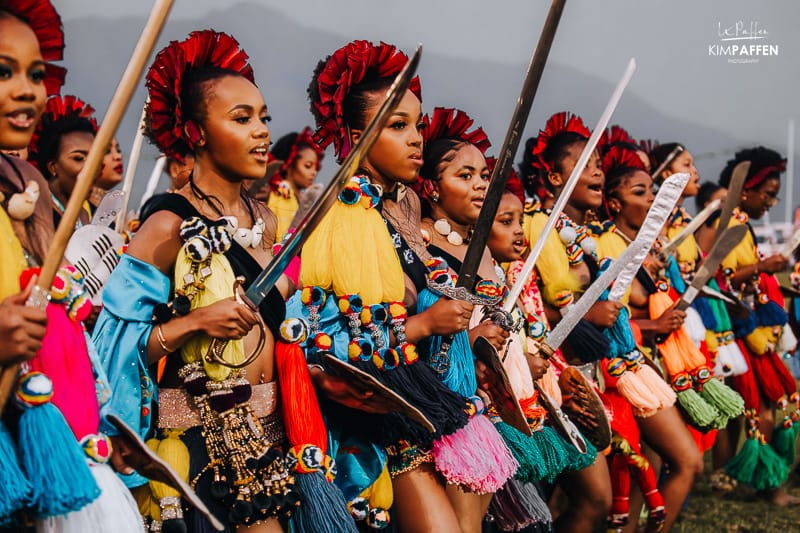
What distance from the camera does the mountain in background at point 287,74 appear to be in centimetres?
936

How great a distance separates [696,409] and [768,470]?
2.08 m

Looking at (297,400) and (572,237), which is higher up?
(572,237)

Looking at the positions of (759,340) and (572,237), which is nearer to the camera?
(572,237)

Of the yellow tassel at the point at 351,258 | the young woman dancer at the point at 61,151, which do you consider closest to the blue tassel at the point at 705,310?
the yellow tassel at the point at 351,258

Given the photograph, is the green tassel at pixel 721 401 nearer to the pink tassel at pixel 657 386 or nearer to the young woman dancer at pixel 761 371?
the pink tassel at pixel 657 386

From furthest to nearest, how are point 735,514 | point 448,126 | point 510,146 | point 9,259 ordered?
point 735,514 < point 448,126 < point 510,146 < point 9,259

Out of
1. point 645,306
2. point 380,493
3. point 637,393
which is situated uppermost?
point 645,306

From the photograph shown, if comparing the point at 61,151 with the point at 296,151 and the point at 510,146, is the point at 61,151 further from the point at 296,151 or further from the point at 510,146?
the point at 296,151

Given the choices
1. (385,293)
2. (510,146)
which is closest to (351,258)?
(385,293)

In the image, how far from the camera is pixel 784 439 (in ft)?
27.2

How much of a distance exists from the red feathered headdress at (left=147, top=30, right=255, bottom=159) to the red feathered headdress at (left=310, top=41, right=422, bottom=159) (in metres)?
0.56

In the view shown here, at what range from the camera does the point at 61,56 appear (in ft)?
8.76

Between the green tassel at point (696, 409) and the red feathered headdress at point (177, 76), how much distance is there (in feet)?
12.3
